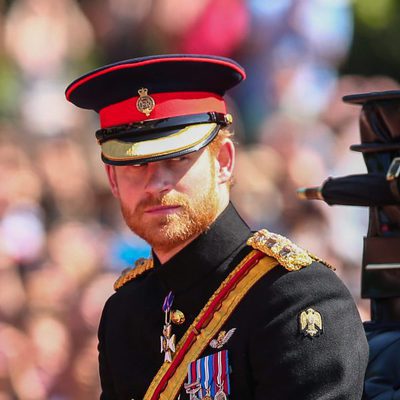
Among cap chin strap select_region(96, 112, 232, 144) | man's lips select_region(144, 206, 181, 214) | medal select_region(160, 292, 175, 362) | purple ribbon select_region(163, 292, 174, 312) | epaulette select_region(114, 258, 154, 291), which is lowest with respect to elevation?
medal select_region(160, 292, 175, 362)

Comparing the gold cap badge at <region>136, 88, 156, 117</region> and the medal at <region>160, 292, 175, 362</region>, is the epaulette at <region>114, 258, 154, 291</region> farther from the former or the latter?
the gold cap badge at <region>136, 88, 156, 117</region>

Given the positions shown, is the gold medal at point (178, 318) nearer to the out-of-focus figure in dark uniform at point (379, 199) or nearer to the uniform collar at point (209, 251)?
the uniform collar at point (209, 251)

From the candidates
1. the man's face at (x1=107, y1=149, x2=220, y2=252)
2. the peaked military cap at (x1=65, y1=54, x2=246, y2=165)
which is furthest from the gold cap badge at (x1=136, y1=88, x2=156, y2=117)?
the man's face at (x1=107, y1=149, x2=220, y2=252)

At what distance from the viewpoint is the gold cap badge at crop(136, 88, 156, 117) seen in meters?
3.34

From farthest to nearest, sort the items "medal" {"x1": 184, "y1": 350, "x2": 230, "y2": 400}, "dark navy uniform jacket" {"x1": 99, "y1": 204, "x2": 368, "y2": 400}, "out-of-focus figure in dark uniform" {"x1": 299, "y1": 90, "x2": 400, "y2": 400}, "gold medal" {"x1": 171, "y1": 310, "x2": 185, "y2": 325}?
"out-of-focus figure in dark uniform" {"x1": 299, "y1": 90, "x2": 400, "y2": 400} < "gold medal" {"x1": 171, "y1": 310, "x2": 185, "y2": 325} < "medal" {"x1": 184, "y1": 350, "x2": 230, "y2": 400} < "dark navy uniform jacket" {"x1": 99, "y1": 204, "x2": 368, "y2": 400}

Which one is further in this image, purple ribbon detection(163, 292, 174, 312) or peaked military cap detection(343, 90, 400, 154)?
peaked military cap detection(343, 90, 400, 154)

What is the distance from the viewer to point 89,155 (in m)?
7.19

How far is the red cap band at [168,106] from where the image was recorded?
3.34 metres

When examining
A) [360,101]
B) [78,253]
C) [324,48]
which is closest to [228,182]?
[360,101]

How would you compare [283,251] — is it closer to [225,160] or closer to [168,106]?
[225,160]

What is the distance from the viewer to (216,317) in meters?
3.28

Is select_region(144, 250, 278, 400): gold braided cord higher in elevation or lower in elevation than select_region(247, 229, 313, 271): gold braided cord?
lower

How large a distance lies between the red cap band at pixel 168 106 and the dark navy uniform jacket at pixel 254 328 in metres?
0.31

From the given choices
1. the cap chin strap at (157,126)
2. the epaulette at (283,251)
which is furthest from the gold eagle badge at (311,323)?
the cap chin strap at (157,126)
